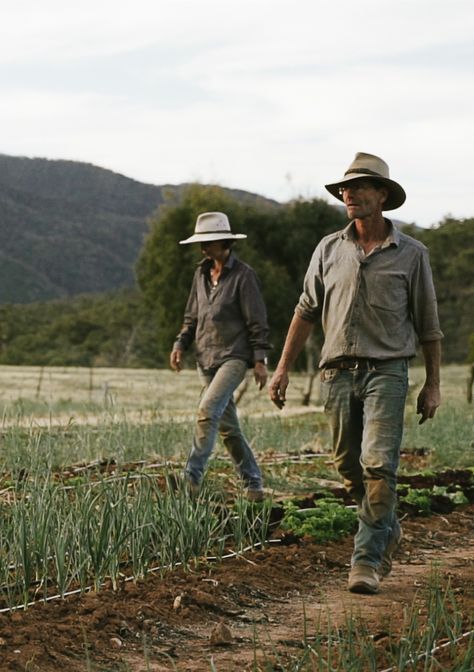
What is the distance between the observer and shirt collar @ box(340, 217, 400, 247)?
646cm

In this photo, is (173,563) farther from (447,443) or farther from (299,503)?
(447,443)

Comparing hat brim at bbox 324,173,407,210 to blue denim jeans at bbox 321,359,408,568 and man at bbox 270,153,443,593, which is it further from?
blue denim jeans at bbox 321,359,408,568

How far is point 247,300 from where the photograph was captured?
29.1 feet

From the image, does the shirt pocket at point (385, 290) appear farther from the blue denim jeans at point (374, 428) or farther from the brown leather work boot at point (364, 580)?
the brown leather work boot at point (364, 580)

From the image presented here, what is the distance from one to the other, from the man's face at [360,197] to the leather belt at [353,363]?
2.25 feet

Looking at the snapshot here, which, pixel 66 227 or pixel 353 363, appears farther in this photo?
pixel 66 227

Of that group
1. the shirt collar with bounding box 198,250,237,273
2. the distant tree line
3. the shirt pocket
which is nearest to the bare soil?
the shirt pocket

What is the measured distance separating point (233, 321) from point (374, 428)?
2.67 metres

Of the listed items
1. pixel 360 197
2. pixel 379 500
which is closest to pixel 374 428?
pixel 379 500

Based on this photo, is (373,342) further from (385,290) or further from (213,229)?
(213,229)

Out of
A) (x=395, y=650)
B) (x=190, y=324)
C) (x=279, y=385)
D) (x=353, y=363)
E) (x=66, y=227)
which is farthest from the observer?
(x=66, y=227)

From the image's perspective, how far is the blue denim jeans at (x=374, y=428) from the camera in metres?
6.36

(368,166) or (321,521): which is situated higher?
(368,166)

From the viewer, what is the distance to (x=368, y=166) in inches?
253
